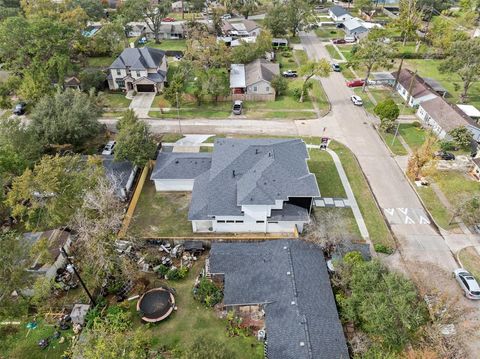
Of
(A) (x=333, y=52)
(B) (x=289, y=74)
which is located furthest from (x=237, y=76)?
(A) (x=333, y=52)

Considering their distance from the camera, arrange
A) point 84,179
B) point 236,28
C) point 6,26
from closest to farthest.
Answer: point 84,179, point 6,26, point 236,28

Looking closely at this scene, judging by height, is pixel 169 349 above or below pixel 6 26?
below

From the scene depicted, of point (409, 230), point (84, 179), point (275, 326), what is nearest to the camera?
point (275, 326)

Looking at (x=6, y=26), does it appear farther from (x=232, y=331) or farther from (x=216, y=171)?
(x=232, y=331)

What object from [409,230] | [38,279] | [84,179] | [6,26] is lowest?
[409,230]

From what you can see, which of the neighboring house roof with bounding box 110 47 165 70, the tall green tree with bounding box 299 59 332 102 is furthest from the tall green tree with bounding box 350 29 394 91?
the neighboring house roof with bounding box 110 47 165 70

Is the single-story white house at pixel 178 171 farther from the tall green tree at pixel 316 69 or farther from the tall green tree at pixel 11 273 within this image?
the tall green tree at pixel 316 69

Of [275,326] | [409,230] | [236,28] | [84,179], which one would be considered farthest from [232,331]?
[236,28]
